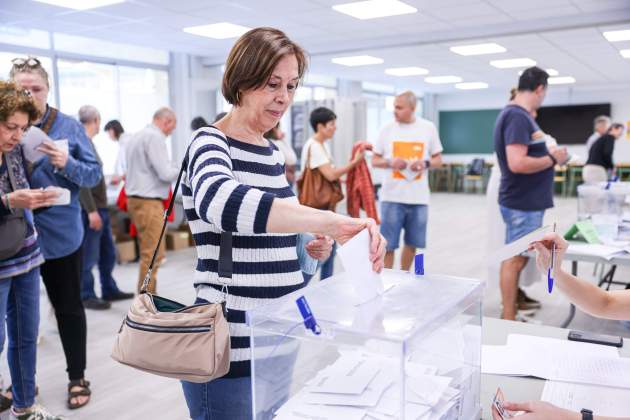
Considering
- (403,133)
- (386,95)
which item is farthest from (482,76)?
(403,133)

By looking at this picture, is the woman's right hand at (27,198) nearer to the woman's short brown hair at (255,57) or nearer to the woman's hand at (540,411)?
the woman's short brown hair at (255,57)

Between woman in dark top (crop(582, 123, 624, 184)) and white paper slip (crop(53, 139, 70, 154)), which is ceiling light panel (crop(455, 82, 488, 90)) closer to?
woman in dark top (crop(582, 123, 624, 184))

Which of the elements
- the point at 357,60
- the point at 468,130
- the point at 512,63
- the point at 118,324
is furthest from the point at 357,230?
the point at 468,130

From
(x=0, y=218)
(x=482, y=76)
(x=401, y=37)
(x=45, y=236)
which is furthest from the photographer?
(x=482, y=76)

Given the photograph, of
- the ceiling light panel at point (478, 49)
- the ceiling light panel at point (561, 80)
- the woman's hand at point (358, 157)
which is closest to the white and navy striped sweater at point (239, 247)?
the woman's hand at point (358, 157)

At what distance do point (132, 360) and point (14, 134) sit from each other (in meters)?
1.24

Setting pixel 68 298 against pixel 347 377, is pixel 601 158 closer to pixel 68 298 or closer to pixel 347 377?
pixel 68 298

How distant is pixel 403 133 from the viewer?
4031mm

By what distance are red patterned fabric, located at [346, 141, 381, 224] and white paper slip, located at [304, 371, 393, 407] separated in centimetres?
300

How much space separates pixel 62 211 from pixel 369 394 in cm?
195

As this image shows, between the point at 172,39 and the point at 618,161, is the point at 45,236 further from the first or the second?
the point at 618,161

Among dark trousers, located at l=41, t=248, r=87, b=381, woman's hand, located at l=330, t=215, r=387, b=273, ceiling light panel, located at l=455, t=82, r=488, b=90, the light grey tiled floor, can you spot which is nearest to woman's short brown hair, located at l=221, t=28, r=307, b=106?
woman's hand, located at l=330, t=215, r=387, b=273

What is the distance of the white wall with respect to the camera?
12.6m

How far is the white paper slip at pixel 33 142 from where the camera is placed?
2.13 meters
